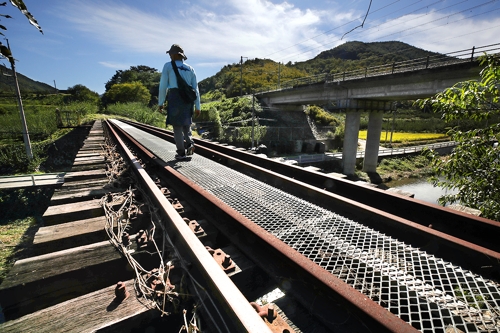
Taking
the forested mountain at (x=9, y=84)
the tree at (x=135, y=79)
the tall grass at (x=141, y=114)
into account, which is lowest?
the tall grass at (x=141, y=114)

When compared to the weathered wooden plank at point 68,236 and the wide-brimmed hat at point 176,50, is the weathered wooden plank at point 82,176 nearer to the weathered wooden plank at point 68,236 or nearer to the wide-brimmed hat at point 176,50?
the weathered wooden plank at point 68,236

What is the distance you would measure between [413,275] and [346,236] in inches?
16.9

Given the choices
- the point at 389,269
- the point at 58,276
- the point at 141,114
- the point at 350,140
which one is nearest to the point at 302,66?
the point at 350,140

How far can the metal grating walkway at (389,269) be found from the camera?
3.41 feet

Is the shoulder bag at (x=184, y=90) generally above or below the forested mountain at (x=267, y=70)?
below

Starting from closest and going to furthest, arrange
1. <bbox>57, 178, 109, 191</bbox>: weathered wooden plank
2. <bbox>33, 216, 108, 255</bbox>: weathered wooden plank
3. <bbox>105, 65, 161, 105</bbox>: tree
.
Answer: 1. <bbox>33, 216, 108, 255</bbox>: weathered wooden plank
2. <bbox>57, 178, 109, 191</bbox>: weathered wooden plank
3. <bbox>105, 65, 161, 105</bbox>: tree

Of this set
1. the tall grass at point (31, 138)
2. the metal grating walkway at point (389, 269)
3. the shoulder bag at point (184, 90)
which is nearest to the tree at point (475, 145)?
the metal grating walkway at point (389, 269)

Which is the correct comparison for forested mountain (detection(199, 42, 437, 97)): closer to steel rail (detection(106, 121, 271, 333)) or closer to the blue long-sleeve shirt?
the blue long-sleeve shirt

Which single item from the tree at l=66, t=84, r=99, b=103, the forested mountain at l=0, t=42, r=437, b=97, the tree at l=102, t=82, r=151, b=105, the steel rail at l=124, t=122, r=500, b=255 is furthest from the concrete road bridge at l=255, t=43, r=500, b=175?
the tree at l=66, t=84, r=99, b=103

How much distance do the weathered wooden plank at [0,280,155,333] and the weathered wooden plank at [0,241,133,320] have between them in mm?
265

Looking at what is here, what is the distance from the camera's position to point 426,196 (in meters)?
23.8

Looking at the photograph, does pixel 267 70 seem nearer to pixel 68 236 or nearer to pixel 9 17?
pixel 9 17

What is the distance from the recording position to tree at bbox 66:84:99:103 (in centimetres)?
5295

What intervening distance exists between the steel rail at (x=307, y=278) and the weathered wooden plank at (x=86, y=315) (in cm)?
64
